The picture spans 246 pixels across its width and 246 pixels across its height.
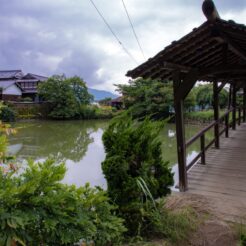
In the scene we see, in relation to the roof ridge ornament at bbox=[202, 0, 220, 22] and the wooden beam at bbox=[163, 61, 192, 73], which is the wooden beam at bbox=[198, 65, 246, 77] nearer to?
the wooden beam at bbox=[163, 61, 192, 73]

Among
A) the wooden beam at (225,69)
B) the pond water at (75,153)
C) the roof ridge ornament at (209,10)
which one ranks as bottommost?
the pond water at (75,153)

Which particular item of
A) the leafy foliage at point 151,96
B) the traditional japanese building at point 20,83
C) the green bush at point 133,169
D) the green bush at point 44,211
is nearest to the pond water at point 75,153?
the green bush at point 133,169

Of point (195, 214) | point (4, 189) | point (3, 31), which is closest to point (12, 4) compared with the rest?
point (4, 189)

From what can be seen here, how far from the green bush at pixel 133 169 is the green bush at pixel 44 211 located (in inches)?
18.1

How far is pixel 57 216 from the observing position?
1623 mm

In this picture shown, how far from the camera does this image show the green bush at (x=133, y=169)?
238 cm

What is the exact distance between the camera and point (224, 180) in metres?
4.27

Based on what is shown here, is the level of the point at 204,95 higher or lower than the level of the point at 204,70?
higher

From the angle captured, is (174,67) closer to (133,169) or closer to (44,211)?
(133,169)

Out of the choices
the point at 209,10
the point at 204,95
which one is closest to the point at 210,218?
the point at 209,10

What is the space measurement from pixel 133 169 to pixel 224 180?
2397 mm

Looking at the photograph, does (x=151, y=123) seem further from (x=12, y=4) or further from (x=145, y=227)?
(x=12, y=4)

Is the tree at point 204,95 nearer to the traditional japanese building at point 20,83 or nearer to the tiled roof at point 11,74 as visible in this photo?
the traditional japanese building at point 20,83

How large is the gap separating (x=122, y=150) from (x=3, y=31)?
973cm
